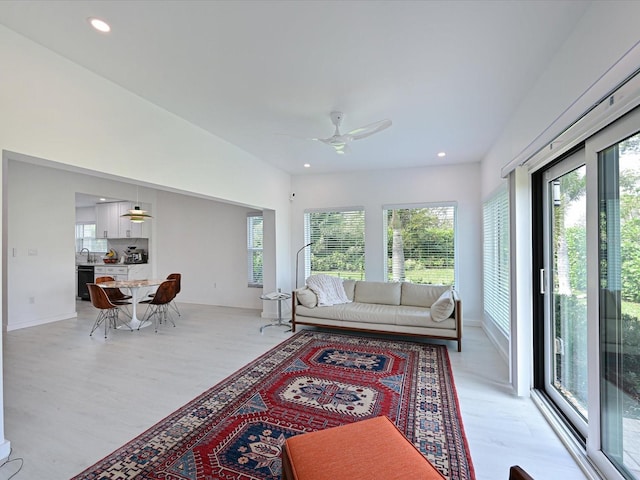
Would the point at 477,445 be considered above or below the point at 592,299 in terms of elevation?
below

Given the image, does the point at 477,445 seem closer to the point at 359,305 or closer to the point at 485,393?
the point at 485,393

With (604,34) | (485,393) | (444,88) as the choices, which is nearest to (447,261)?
(485,393)

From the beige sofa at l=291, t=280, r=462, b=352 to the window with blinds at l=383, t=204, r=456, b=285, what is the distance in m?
0.51

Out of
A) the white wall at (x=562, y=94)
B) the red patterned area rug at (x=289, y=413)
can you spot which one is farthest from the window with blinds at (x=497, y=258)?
the red patterned area rug at (x=289, y=413)

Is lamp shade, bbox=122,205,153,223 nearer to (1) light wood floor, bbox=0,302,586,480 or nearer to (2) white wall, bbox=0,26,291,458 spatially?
(1) light wood floor, bbox=0,302,586,480

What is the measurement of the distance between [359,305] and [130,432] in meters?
3.30

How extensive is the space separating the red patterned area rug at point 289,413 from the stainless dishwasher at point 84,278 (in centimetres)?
618

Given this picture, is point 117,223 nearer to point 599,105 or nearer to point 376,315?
point 376,315

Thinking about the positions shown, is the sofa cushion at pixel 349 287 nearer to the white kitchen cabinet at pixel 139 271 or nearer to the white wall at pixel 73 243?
the white wall at pixel 73 243

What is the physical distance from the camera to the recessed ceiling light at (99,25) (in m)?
1.87

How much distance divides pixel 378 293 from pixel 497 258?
1.83 m

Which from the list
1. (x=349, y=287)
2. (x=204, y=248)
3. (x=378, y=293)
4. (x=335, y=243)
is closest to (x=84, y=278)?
(x=204, y=248)

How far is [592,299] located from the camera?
1823mm

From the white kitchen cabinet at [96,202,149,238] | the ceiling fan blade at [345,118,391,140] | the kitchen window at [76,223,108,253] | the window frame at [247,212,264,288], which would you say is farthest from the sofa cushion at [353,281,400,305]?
the kitchen window at [76,223,108,253]
